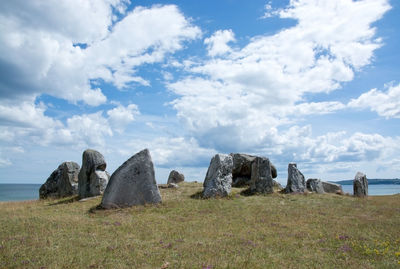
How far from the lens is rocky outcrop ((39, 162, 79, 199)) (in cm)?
2883

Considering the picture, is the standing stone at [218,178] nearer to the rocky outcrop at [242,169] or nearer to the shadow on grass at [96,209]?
the shadow on grass at [96,209]

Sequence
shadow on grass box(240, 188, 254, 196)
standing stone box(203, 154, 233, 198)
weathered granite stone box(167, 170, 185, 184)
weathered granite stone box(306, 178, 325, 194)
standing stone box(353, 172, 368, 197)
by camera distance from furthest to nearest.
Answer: weathered granite stone box(167, 170, 185, 184), standing stone box(353, 172, 368, 197), weathered granite stone box(306, 178, 325, 194), shadow on grass box(240, 188, 254, 196), standing stone box(203, 154, 233, 198)

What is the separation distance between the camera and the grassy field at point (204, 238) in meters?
9.47

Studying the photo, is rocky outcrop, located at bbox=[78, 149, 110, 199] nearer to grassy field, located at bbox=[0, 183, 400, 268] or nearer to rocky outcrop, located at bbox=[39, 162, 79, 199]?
rocky outcrop, located at bbox=[39, 162, 79, 199]

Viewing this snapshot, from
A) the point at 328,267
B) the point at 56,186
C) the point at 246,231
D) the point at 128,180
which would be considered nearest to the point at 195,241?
the point at 246,231

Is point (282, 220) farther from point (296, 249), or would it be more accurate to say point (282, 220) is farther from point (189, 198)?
point (189, 198)

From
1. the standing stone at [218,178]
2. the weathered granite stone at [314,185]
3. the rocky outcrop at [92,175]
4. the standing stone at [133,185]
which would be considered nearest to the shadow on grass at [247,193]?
the standing stone at [218,178]

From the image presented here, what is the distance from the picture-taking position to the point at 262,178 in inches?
1035

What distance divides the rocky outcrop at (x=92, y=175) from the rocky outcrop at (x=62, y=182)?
11.3 ft

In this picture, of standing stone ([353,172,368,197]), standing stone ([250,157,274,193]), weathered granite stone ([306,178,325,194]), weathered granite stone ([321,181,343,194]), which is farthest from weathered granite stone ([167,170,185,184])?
standing stone ([353,172,368,197])

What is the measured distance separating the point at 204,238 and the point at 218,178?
1180 centimetres

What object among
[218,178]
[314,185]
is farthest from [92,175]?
[314,185]

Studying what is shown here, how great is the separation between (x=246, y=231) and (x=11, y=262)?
8.97 meters

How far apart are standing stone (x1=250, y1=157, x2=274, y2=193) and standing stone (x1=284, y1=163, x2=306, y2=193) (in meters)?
2.60
